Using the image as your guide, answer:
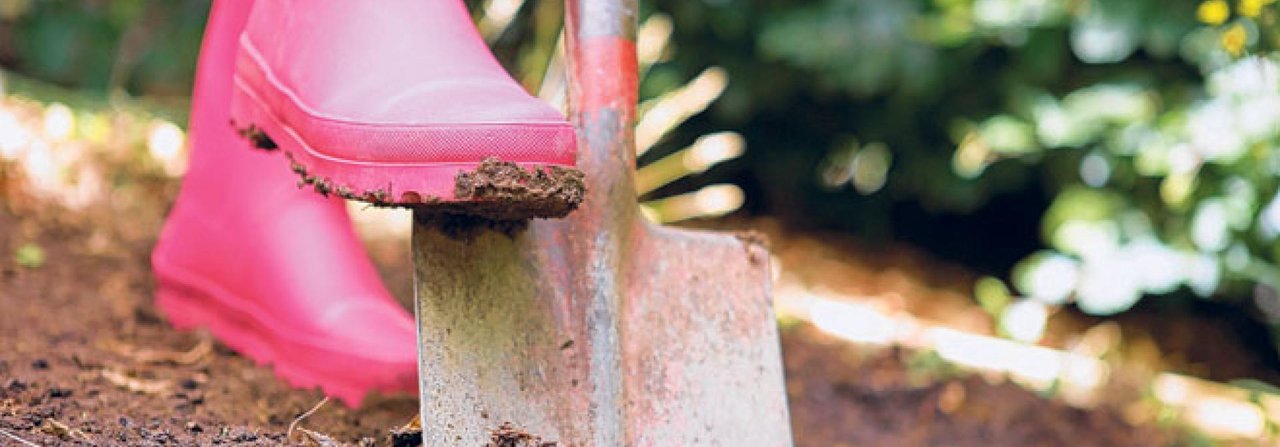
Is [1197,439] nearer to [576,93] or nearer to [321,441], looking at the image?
[576,93]

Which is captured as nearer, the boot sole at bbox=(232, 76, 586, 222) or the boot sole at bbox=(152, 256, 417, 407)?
the boot sole at bbox=(232, 76, 586, 222)

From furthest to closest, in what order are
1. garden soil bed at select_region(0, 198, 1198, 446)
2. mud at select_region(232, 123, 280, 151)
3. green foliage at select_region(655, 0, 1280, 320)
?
1. green foliage at select_region(655, 0, 1280, 320)
2. mud at select_region(232, 123, 280, 151)
3. garden soil bed at select_region(0, 198, 1198, 446)

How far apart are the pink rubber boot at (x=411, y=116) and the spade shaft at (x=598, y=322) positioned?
9 centimetres

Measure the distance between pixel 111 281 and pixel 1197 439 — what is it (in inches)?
61.5

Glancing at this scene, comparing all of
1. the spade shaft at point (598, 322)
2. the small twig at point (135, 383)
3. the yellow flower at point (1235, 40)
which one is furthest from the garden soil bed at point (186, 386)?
the yellow flower at point (1235, 40)

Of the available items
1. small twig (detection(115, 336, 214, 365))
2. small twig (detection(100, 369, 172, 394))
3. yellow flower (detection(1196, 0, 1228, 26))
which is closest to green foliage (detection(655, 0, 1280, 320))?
yellow flower (detection(1196, 0, 1228, 26))

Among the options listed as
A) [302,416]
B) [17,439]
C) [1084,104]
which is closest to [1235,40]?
[1084,104]

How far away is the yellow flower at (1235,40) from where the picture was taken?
5.92 feet

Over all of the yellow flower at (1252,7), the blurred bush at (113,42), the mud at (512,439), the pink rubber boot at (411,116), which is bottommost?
the mud at (512,439)

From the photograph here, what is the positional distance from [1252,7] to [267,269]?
1.24 meters

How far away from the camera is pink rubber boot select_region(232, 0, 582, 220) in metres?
1.06

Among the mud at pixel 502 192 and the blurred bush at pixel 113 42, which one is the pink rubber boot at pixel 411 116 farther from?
the blurred bush at pixel 113 42

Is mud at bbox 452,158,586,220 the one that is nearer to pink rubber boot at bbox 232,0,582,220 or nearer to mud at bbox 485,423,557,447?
pink rubber boot at bbox 232,0,582,220

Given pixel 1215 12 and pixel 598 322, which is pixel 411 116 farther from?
pixel 1215 12
